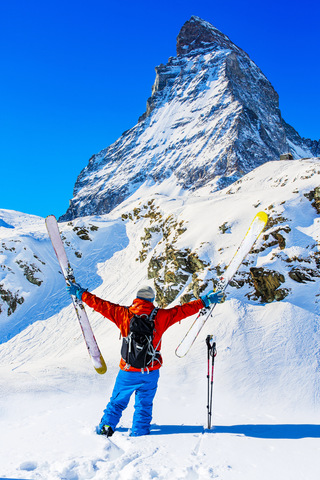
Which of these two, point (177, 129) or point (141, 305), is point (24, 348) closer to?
point (141, 305)

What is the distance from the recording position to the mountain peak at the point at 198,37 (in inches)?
6216

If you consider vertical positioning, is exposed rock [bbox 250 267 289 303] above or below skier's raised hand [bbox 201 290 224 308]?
above

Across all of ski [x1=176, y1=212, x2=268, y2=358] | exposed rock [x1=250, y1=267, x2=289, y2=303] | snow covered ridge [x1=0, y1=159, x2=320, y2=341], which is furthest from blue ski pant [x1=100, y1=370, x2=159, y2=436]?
exposed rock [x1=250, y1=267, x2=289, y2=303]

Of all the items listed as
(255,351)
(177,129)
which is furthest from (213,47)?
(255,351)

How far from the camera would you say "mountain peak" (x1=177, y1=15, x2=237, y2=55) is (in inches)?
6216

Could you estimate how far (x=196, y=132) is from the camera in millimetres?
110000

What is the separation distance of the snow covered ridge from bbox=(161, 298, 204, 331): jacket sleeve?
364 inches

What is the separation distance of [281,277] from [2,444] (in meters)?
12.8

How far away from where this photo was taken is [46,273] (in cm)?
3108

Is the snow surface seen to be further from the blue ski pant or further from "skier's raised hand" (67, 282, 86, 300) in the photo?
"skier's raised hand" (67, 282, 86, 300)

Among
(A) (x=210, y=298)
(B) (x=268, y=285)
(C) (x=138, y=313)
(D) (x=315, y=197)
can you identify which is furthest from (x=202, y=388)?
(D) (x=315, y=197)

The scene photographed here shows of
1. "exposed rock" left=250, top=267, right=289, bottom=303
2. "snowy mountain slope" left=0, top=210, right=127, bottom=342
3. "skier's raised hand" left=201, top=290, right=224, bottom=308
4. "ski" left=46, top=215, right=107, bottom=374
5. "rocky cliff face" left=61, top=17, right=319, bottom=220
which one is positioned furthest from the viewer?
"rocky cliff face" left=61, top=17, right=319, bottom=220

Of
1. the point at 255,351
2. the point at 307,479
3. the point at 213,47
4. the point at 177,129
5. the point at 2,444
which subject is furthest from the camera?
the point at 213,47

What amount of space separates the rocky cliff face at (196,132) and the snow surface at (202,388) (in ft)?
200
